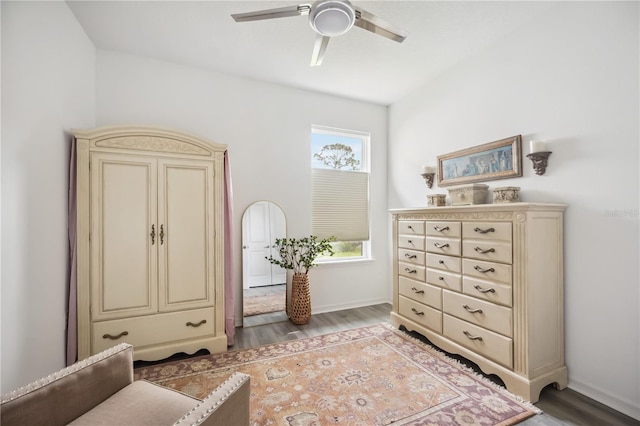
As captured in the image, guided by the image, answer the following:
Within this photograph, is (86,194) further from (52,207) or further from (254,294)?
(254,294)

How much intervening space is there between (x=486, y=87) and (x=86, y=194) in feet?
12.5

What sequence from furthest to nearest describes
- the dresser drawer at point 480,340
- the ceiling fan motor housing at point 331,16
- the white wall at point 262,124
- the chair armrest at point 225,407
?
the white wall at point 262,124 < the dresser drawer at point 480,340 < the ceiling fan motor housing at point 331,16 < the chair armrest at point 225,407

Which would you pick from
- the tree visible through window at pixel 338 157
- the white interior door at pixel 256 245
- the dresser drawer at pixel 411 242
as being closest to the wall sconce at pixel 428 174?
the dresser drawer at pixel 411 242

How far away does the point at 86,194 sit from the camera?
7.27ft

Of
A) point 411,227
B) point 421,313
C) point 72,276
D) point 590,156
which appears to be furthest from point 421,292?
point 72,276

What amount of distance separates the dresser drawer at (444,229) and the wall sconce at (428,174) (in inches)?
34.7

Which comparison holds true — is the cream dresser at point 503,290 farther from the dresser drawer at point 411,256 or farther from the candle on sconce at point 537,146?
the candle on sconce at point 537,146

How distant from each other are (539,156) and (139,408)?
122 inches

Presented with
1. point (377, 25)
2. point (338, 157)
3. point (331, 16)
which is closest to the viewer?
point (331, 16)

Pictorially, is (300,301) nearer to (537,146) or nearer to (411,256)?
(411,256)

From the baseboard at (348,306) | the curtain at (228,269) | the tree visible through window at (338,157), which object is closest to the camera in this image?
the curtain at (228,269)

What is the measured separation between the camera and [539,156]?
226 centimetres

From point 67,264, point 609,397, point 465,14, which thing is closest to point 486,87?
point 465,14

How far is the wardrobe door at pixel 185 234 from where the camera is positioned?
8.07ft
